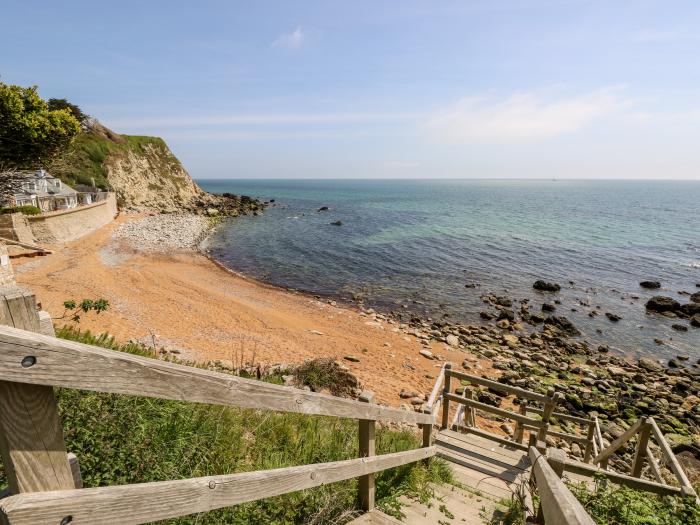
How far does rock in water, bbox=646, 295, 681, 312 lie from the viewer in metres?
26.0

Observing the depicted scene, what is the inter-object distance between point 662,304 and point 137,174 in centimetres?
6700

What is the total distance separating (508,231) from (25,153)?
56755mm

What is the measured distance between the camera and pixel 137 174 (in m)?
59.7

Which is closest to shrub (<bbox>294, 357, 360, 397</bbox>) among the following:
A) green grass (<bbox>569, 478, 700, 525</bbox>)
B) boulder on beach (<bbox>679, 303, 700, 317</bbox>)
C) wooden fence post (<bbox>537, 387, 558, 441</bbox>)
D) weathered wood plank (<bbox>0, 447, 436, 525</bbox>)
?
wooden fence post (<bbox>537, 387, 558, 441</bbox>)

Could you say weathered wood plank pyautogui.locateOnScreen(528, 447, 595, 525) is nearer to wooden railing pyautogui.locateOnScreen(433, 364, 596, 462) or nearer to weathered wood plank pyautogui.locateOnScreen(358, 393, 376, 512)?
weathered wood plank pyautogui.locateOnScreen(358, 393, 376, 512)

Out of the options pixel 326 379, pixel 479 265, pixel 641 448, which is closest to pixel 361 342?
pixel 326 379

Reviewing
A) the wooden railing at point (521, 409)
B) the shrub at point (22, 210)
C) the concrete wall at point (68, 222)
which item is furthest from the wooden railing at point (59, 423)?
the concrete wall at point (68, 222)

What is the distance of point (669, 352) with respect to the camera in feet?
67.5

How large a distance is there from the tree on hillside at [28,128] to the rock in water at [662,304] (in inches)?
1809

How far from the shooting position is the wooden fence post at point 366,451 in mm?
3961

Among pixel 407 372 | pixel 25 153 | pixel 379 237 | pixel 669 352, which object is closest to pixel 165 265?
pixel 25 153

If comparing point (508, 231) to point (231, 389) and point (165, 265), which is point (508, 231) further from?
point (231, 389)

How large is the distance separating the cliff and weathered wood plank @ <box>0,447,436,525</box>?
174 feet

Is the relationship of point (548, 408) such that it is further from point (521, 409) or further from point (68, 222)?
point (68, 222)
